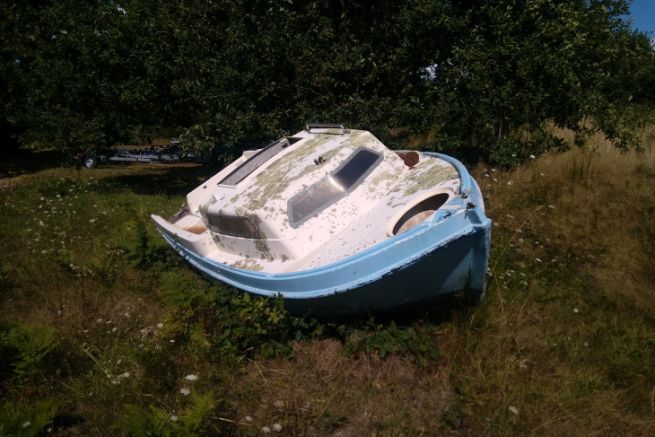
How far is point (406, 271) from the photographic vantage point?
3.49m

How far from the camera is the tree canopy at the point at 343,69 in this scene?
24.7 feet

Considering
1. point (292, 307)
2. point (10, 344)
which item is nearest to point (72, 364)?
point (10, 344)

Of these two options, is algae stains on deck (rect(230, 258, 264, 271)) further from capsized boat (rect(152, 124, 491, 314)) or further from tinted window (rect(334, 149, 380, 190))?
tinted window (rect(334, 149, 380, 190))

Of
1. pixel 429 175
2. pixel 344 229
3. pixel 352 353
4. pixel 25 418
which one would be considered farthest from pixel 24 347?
pixel 429 175

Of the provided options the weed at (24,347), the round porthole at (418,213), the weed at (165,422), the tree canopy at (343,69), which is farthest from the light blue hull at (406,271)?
the tree canopy at (343,69)

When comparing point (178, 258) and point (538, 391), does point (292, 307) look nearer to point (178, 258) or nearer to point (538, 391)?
point (538, 391)

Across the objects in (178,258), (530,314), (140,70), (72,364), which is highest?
(140,70)

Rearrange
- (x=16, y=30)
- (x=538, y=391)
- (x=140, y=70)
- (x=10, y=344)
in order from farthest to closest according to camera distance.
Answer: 1. (x=16, y=30)
2. (x=140, y=70)
3. (x=10, y=344)
4. (x=538, y=391)

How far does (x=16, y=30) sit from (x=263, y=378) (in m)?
17.6

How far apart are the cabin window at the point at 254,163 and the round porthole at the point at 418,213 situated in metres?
2.54

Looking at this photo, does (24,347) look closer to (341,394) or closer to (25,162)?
(341,394)

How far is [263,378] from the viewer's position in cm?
382

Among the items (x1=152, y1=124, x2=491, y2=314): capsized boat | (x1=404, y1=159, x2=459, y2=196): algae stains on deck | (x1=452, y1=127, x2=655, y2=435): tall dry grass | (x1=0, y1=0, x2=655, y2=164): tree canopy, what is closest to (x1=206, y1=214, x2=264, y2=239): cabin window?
(x1=152, y1=124, x2=491, y2=314): capsized boat

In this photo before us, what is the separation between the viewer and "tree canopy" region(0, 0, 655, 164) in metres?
7.54
